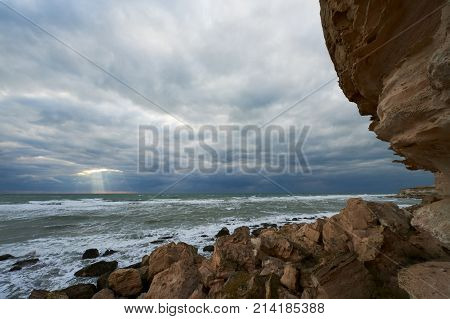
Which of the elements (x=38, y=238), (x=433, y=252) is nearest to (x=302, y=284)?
(x=433, y=252)

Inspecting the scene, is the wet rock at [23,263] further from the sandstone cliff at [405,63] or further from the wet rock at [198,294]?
the sandstone cliff at [405,63]

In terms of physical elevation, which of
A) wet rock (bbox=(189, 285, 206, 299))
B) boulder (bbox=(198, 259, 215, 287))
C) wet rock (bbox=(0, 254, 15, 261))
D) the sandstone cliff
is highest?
the sandstone cliff

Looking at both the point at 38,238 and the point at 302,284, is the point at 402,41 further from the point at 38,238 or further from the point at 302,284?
the point at 38,238

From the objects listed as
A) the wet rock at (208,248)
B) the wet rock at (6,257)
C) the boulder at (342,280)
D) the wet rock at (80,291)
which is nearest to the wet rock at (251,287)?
the boulder at (342,280)

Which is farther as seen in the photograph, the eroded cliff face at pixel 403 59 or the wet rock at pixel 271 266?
the wet rock at pixel 271 266

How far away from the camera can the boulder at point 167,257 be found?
803 cm

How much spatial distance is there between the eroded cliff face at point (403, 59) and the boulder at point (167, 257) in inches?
298

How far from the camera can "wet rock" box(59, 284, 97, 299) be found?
7.32 metres

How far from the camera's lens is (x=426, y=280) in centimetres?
492

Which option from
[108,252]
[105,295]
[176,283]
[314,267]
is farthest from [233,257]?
[108,252]

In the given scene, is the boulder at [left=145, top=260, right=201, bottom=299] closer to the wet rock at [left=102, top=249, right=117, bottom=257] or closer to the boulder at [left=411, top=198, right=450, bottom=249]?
the wet rock at [left=102, top=249, right=117, bottom=257]

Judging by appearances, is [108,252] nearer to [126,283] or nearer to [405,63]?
[126,283]

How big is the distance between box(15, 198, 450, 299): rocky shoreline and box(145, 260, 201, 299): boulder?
0.02 meters

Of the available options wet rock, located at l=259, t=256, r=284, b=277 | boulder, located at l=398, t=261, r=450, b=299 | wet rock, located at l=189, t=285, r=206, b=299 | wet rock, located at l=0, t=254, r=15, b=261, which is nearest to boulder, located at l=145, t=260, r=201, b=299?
wet rock, located at l=189, t=285, r=206, b=299
